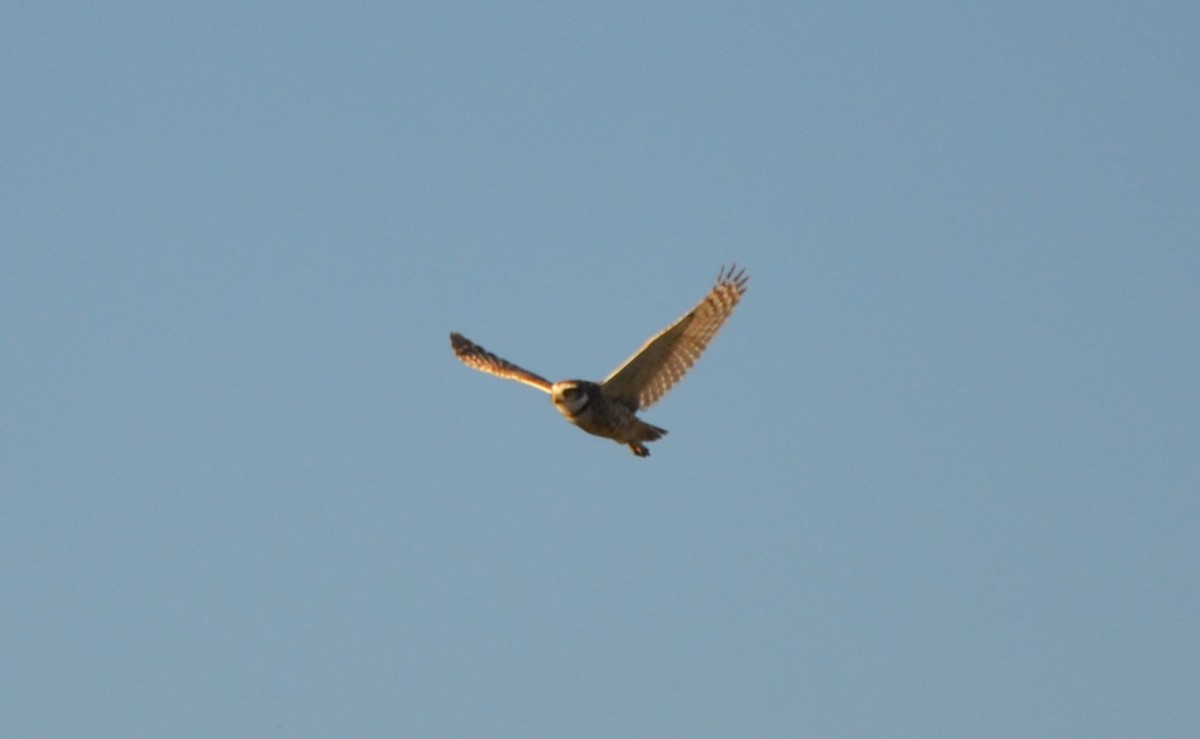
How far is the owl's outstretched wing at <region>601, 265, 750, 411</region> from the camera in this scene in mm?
26062

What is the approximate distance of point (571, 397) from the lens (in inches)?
1024

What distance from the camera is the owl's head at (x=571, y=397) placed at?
26000mm

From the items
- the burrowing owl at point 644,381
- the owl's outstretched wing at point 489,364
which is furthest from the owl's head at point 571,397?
the owl's outstretched wing at point 489,364

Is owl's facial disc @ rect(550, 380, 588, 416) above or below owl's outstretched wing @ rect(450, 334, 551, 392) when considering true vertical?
below

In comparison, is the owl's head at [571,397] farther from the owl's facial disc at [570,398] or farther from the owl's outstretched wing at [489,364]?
the owl's outstretched wing at [489,364]

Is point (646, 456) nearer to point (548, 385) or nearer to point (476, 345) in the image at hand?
point (548, 385)

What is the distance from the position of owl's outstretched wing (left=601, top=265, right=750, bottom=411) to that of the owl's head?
1.03 ft

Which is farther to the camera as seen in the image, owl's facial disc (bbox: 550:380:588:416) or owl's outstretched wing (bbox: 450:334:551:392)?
owl's outstretched wing (bbox: 450:334:551:392)

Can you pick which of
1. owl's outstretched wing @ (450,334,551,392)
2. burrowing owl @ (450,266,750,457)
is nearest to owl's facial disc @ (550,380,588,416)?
burrowing owl @ (450,266,750,457)

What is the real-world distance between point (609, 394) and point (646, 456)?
77 cm

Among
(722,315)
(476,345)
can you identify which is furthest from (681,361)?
(476,345)

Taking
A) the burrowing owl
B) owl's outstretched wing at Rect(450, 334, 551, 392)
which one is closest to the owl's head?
the burrowing owl

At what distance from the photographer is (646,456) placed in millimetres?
26547

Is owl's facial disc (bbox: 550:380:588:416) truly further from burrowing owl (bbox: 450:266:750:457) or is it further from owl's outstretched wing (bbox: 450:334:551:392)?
owl's outstretched wing (bbox: 450:334:551:392)
